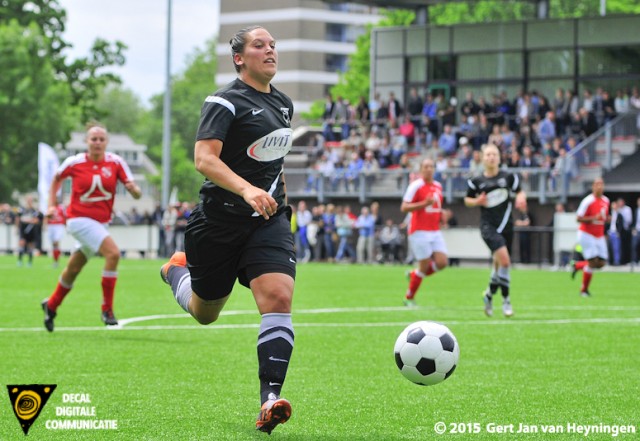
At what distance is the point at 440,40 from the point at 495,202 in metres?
31.8

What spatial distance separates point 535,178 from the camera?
3659cm

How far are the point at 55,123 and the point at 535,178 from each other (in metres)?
33.2

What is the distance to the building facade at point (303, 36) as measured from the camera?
289 feet

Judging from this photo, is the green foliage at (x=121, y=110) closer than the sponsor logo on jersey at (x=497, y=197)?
No

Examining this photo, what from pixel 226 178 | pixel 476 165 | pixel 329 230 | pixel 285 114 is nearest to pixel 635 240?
pixel 476 165

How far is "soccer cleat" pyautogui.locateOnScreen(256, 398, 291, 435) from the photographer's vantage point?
253 inches

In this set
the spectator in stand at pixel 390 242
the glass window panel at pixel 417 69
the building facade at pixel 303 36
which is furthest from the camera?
the building facade at pixel 303 36

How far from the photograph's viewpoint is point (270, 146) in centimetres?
730

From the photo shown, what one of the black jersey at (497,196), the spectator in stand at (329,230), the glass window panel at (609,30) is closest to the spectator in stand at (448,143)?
the spectator in stand at (329,230)

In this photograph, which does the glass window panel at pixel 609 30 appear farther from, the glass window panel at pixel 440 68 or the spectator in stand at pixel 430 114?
the spectator in stand at pixel 430 114

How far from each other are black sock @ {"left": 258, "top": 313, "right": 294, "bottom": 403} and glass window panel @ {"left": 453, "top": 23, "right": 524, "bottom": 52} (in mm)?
39768

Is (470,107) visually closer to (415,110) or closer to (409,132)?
(409,132)

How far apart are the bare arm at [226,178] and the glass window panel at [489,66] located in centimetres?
3935

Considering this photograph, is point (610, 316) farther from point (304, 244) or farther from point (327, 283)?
point (304, 244)
